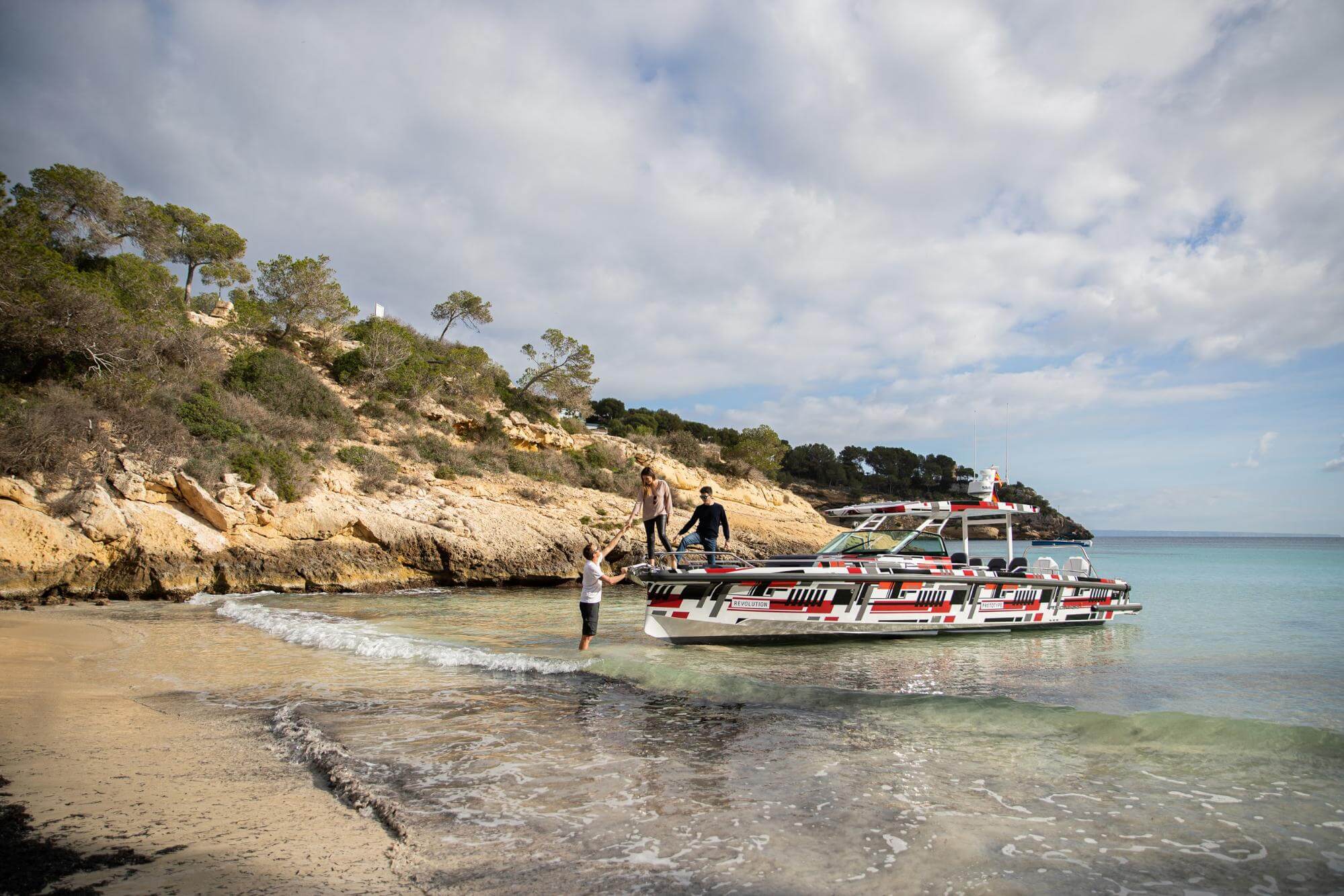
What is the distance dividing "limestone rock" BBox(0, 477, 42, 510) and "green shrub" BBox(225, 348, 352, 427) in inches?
359

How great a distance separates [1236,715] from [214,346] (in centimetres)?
2797

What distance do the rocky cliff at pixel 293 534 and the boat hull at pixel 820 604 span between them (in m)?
11.0

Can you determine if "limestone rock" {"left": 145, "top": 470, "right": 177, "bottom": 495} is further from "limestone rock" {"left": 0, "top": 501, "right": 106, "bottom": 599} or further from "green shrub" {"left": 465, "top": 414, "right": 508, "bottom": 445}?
"green shrub" {"left": 465, "top": 414, "right": 508, "bottom": 445}

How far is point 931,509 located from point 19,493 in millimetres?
17873

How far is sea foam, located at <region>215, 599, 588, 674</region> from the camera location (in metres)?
9.09

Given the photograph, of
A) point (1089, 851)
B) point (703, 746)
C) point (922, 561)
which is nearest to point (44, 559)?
point (703, 746)

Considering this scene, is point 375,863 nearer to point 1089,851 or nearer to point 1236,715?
point 1089,851

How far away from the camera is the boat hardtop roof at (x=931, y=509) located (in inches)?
516

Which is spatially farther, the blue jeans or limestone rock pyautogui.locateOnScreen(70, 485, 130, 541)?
limestone rock pyautogui.locateOnScreen(70, 485, 130, 541)

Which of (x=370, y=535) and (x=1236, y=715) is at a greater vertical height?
(x=370, y=535)

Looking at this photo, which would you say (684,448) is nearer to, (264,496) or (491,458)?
(491,458)

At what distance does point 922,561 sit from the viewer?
12484 millimetres

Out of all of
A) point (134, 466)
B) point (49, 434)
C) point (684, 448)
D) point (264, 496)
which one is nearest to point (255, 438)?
point (264, 496)

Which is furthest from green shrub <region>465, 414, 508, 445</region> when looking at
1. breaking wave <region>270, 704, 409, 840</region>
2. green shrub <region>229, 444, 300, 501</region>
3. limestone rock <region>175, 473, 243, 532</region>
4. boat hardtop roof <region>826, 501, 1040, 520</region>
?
breaking wave <region>270, 704, 409, 840</region>
